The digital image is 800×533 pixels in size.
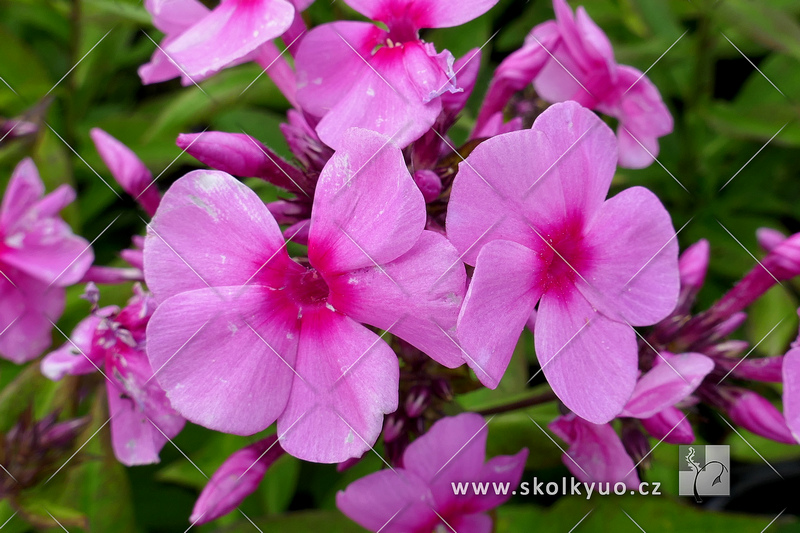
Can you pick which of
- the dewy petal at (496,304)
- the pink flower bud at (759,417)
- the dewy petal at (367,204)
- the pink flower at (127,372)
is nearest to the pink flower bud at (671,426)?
the pink flower bud at (759,417)

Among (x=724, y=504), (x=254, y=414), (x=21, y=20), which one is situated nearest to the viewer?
(x=254, y=414)

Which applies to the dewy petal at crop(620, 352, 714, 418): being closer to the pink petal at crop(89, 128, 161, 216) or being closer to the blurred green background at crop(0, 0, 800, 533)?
the blurred green background at crop(0, 0, 800, 533)

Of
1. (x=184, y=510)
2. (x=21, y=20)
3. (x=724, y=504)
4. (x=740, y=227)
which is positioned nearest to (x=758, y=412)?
(x=724, y=504)

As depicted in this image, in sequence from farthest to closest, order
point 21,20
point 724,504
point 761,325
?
point 21,20, point 761,325, point 724,504

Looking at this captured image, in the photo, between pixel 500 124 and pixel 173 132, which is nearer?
pixel 500 124

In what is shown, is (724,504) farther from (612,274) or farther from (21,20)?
(21,20)

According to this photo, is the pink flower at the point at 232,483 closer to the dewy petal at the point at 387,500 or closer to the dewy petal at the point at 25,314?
the dewy petal at the point at 387,500

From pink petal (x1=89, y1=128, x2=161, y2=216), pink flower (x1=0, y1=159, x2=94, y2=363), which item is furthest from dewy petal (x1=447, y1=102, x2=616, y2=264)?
pink flower (x1=0, y1=159, x2=94, y2=363)

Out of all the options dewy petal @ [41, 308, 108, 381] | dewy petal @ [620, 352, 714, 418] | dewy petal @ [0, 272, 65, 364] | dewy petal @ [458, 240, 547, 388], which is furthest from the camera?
dewy petal @ [0, 272, 65, 364]
